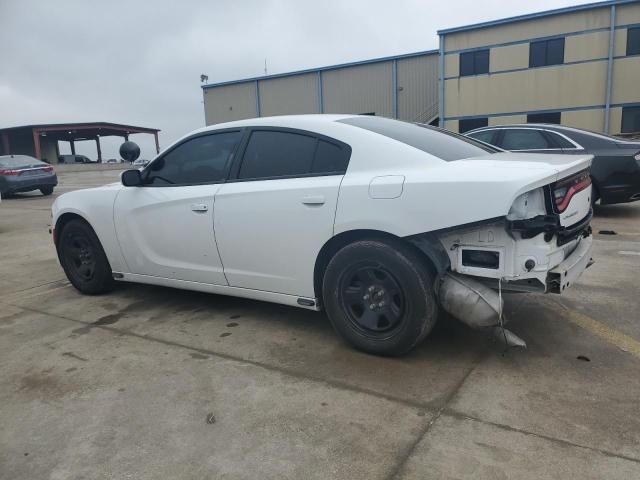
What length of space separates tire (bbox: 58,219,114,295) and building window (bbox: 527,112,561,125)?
2330 cm

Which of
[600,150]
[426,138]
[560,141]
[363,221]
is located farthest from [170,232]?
[600,150]

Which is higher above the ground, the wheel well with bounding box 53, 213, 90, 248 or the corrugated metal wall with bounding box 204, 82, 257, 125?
the corrugated metal wall with bounding box 204, 82, 257, 125

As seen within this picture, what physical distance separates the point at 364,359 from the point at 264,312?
1.24m

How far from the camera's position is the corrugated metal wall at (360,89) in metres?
30.8

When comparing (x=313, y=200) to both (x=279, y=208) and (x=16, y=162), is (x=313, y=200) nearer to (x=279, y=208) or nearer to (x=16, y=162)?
(x=279, y=208)

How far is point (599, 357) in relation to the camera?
3117 mm

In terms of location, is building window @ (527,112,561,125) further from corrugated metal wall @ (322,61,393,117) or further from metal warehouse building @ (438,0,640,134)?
corrugated metal wall @ (322,61,393,117)

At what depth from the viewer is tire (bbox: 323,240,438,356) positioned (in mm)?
2947

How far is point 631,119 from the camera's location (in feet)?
Result: 73.4

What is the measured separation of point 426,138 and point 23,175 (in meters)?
15.5

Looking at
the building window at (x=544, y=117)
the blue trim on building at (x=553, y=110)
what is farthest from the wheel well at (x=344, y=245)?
the blue trim on building at (x=553, y=110)

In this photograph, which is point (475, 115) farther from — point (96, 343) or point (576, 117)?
point (96, 343)

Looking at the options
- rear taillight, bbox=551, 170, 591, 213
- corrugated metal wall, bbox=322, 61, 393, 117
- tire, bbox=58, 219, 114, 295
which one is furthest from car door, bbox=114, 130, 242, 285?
corrugated metal wall, bbox=322, 61, 393, 117

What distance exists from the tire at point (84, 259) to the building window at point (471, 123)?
22.9 m
